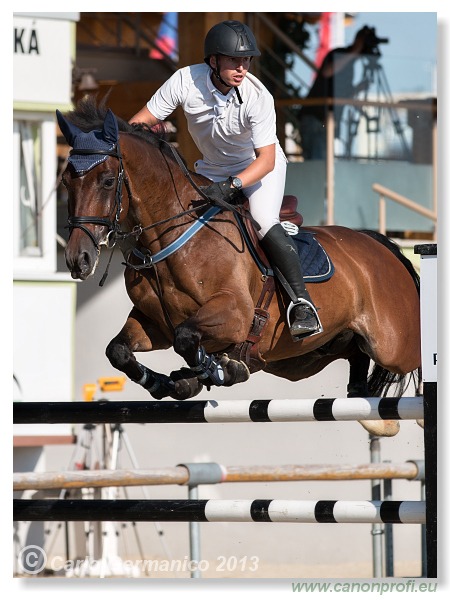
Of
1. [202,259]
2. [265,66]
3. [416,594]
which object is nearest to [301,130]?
[265,66]

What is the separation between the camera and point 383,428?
18.6 feet

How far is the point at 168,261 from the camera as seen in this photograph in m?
4.71

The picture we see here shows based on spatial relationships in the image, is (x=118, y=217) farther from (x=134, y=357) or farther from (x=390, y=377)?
(x=390, y=377)

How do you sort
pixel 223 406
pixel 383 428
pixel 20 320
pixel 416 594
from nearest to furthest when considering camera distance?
pixel 416 594
pixel 223 406
pixel 383 428
pixel 20 320

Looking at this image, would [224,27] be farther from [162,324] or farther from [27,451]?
[27,451]

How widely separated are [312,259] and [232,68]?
101cm

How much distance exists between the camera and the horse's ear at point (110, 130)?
180 inches

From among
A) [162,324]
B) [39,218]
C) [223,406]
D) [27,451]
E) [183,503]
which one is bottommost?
[27,451]

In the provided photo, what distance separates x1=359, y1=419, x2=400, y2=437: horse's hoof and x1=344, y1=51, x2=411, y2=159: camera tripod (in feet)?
16.4

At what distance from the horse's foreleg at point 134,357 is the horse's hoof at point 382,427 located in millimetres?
1347

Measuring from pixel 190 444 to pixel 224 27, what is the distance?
249 inches

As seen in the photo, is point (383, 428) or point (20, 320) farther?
point (20, 320)

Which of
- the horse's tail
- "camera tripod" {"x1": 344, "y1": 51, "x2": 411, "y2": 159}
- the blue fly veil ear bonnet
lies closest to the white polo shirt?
the blue fly veil ear bonnet

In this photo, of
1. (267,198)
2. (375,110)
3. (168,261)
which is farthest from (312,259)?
(375,110)
